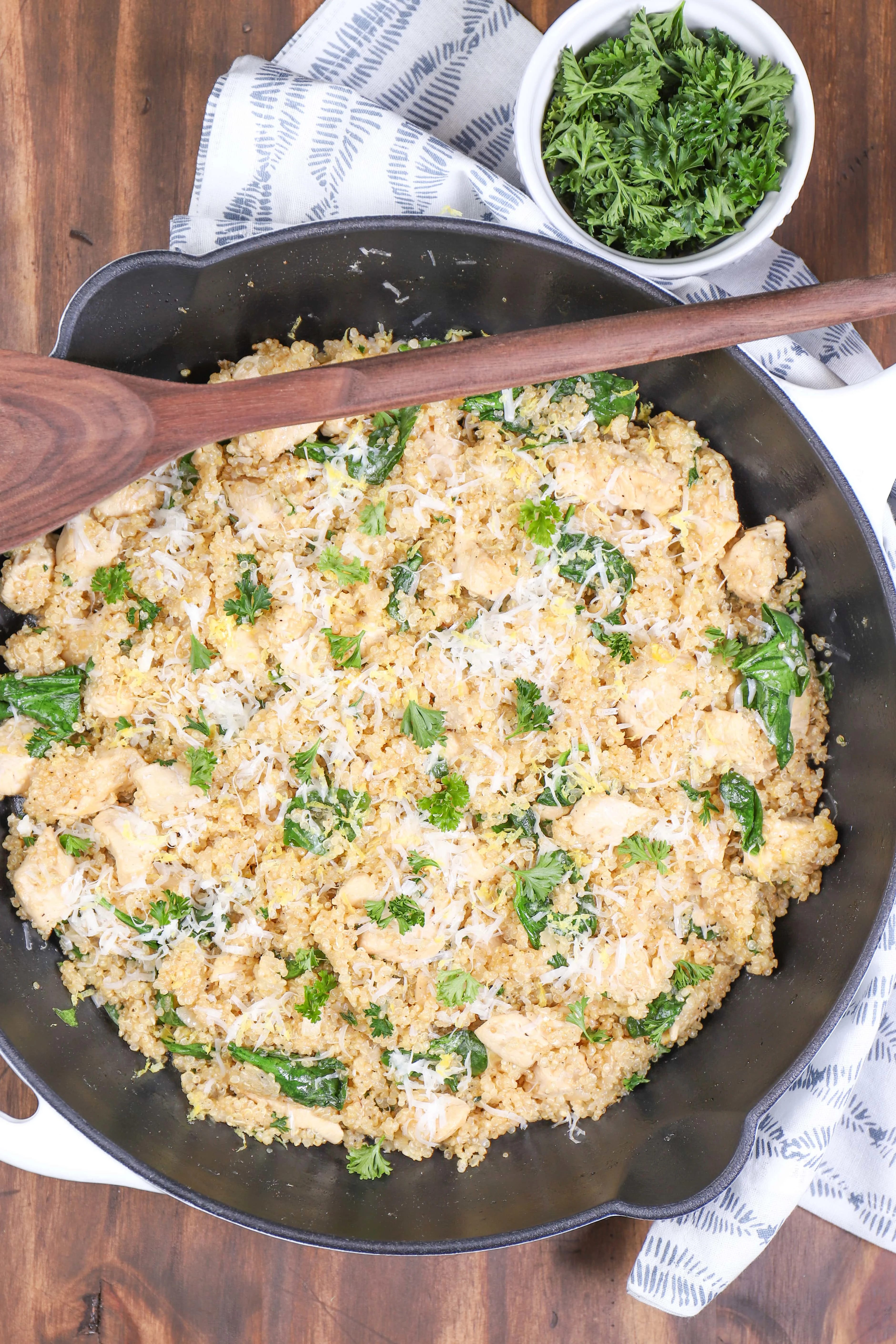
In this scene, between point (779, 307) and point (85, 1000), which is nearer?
point (779, 307)

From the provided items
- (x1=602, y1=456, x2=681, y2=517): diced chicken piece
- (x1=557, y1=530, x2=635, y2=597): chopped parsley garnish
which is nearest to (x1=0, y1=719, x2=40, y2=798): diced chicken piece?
(x1=557, y1=530, x2=635, y2=597): chopped parsley garnish

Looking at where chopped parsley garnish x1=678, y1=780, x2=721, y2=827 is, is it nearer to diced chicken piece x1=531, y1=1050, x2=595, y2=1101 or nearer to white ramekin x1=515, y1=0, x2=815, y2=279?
diced chicken piece x1=531, y1=1050, x2=595, y2=1101

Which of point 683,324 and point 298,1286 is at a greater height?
point 683,324

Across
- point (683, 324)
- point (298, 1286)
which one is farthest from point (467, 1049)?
point (683, 324)

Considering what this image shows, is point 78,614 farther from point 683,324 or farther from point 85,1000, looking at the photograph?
point 683,324

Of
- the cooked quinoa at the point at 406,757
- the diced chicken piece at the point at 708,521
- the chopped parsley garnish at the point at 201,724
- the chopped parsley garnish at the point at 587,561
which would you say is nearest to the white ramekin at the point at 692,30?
the cooked quinoa at the point at 406,757

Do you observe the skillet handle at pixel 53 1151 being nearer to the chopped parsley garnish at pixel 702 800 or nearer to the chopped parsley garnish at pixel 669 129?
the chopped parsley garnish at pixel 702 800
